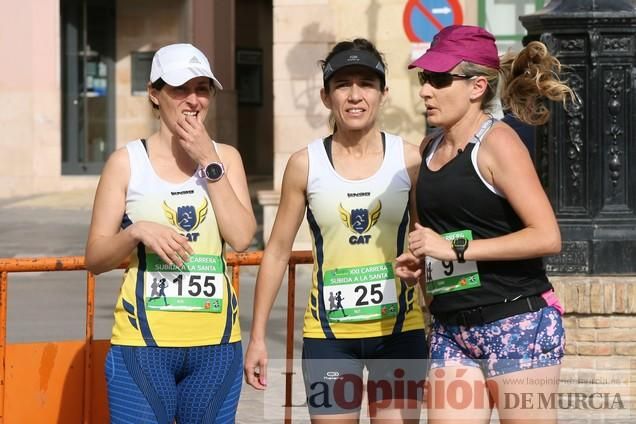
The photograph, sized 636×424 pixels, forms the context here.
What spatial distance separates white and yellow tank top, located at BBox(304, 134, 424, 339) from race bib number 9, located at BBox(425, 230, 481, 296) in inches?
8.7

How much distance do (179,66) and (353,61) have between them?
631 mm

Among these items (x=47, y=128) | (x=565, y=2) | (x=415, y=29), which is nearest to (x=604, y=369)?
(x=565, y=2)

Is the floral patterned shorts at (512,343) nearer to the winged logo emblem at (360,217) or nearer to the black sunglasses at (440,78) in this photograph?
the winged logo emblem at (360,217)

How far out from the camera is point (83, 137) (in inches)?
1167

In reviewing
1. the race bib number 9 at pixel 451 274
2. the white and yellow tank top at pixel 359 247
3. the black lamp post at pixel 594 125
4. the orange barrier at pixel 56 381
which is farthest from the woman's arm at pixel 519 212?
the black lamp post at pixel 594 125

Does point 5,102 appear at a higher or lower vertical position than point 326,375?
higher

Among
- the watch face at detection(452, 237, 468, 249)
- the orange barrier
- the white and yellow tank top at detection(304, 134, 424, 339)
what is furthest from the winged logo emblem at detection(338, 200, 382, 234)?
the orange barrier

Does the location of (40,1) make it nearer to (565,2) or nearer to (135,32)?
(135,32)

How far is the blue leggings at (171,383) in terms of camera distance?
17.1ft

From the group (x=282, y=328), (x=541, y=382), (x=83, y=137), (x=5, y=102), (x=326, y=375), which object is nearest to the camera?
(x=541, y=382)

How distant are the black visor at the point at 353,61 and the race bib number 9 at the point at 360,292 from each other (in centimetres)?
70

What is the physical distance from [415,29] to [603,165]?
5.76 m

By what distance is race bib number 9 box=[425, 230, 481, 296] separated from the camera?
202 inches

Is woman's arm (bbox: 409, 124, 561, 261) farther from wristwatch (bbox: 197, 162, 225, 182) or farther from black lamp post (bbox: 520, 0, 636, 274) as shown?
black lamp post (bbox: 520, 0, 636, 274)
